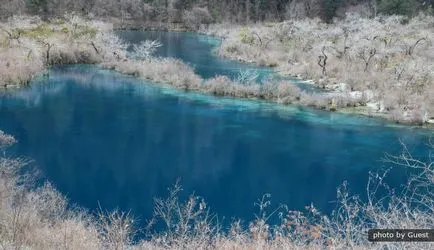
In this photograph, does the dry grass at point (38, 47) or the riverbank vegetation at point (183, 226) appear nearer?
the riverbank vegetation at point (183, 226)

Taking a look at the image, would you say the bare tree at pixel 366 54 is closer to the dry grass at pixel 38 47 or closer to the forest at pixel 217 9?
the dry grass at pixel 38 47

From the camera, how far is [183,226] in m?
11.1

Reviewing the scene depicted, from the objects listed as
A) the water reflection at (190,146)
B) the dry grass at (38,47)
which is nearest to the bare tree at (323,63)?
the water reflection at (190,146)

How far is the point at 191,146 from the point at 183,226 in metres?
12.8

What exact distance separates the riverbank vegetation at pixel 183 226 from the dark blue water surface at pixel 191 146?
106 cm

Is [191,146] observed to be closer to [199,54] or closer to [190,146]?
[190,146]

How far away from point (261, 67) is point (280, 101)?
14.9 m

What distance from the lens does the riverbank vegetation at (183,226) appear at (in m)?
9.95

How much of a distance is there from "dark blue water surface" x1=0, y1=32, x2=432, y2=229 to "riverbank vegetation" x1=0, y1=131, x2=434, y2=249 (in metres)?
1.06

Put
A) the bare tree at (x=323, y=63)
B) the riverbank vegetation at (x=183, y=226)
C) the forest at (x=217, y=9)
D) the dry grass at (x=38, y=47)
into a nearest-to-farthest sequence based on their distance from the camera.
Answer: the riverbank vegetation at (x=183, y=226) < the dry grass at (x=38, y=47) < the bare tree at (x=323, y=63) < the forest at (x=217, y=9)

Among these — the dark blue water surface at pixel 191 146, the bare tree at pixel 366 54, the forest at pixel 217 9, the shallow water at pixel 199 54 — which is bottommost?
the dark blue water surface at pixel 191 146

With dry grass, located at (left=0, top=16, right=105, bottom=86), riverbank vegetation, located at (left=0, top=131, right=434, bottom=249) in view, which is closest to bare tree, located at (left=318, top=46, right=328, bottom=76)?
dry grass, located at (left=0, top=16, right=105, bottom=86)

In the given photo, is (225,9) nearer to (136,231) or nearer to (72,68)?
(72,68)

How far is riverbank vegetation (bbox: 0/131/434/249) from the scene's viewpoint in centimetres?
Answer: 995
